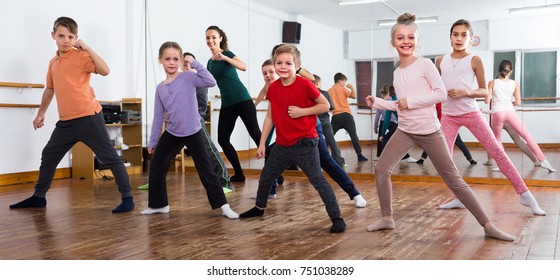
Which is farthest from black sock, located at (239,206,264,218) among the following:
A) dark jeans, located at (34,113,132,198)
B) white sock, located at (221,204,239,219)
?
dark jeans, located at (34,113,132,198)

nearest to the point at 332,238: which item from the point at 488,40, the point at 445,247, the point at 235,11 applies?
the point at 445,247

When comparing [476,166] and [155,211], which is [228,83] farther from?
[476,166]

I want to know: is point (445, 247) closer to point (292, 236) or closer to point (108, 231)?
point (292, 236)

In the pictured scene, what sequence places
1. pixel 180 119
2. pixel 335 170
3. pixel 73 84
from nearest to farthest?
pixel 180 119 < pixel 73 84 < pixel 335 170

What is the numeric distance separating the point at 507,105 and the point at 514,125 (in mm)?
201

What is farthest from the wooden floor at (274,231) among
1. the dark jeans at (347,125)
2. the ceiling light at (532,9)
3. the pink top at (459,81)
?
the ceiling light at (532,9)

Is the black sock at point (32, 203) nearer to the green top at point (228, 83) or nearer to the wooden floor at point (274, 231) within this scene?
the wooden floor at point (274, 231)

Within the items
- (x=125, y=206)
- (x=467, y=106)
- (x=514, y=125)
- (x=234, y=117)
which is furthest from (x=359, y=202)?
(x=514, y=125)

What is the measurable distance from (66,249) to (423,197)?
2.90 m

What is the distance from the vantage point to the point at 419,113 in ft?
9.89

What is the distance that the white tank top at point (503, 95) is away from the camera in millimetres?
5461

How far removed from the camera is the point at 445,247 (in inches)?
109

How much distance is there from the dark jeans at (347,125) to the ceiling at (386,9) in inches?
37.8

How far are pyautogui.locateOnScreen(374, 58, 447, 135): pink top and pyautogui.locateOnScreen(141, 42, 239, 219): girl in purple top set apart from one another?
1.18 m
